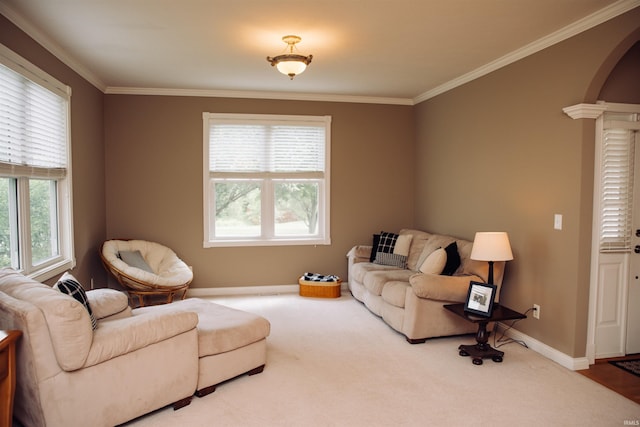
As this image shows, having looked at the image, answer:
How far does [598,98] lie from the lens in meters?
3.62

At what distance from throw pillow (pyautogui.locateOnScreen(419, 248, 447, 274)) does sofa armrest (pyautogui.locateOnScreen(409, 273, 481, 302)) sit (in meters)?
0.21

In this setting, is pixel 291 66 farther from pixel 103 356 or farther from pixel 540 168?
pixel 103 356

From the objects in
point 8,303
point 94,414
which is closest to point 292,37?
point 8,303

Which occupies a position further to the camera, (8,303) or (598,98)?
(598,98)

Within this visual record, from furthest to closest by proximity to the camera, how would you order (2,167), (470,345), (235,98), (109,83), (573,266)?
1. (235,98)
2. (109,83)
3. (470,345)
4. (573,266)
5. (2,167)

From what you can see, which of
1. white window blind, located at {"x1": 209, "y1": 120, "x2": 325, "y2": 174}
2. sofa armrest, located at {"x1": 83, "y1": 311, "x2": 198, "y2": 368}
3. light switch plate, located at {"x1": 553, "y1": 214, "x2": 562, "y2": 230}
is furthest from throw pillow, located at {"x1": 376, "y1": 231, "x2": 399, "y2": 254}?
sofa armrest, located at {"x1": 83, "y1": 311, "x2": 198, "y2": 368}

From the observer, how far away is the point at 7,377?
2.10 meters

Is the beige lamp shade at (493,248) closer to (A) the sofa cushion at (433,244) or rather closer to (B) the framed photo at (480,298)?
(B) the framed photo at (480,298)

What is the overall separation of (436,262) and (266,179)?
2.66 m

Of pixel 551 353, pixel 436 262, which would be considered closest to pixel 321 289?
pixel 436 262

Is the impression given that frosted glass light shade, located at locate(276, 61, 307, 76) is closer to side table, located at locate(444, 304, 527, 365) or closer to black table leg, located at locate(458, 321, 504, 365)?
side table, located at locate(444, 304, 527, 365)

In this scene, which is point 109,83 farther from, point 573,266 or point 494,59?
point 573,266

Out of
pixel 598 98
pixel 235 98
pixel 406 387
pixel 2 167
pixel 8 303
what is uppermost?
pixel 235 98

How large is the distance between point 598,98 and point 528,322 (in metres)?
1.98
